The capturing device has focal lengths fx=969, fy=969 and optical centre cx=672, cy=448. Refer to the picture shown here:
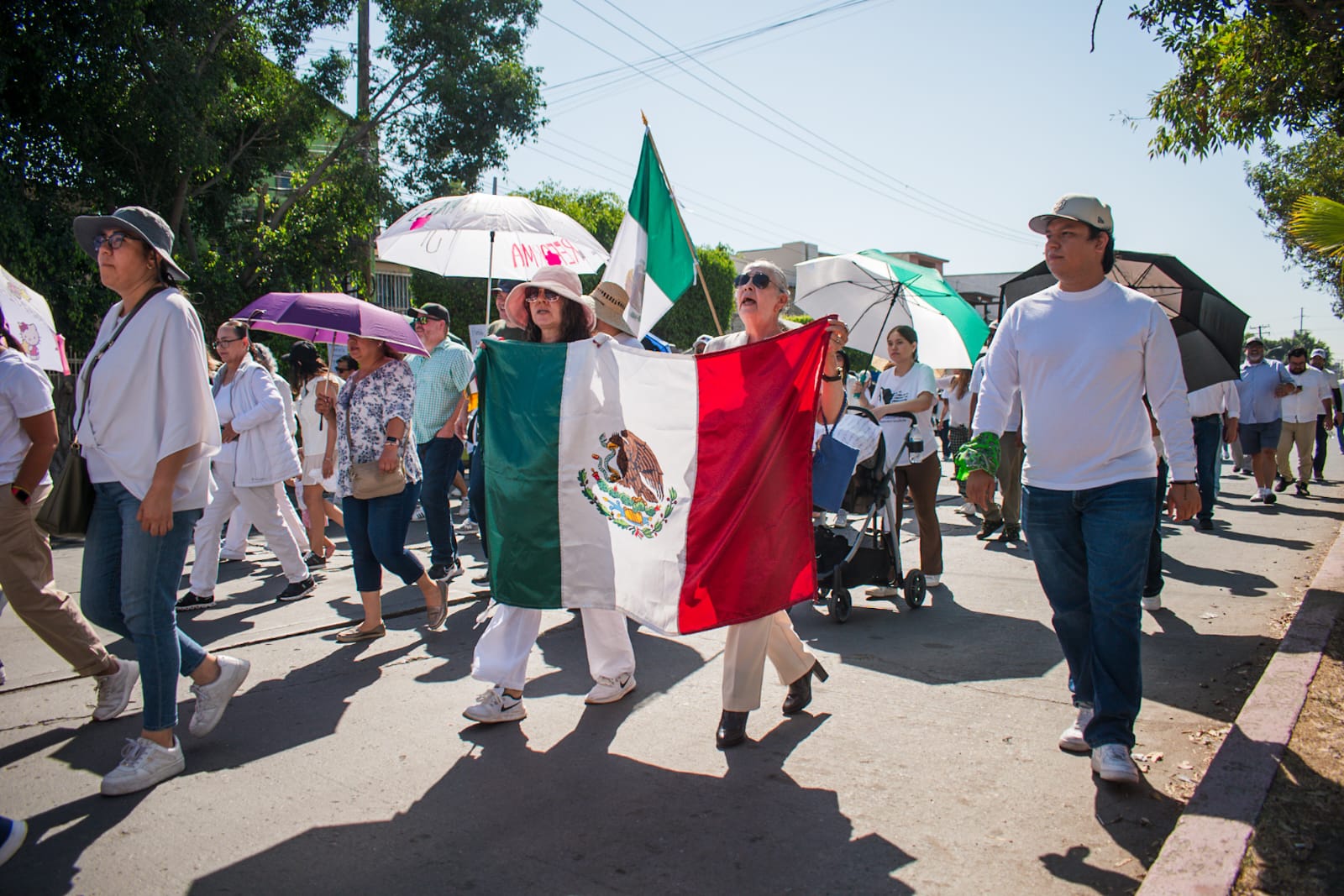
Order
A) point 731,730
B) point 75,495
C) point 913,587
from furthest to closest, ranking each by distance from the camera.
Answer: point 913,587, point 731,730, point 75,495

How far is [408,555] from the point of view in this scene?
5.80 metres

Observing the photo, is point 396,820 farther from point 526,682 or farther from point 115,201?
point 115,201

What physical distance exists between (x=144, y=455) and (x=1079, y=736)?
387cm

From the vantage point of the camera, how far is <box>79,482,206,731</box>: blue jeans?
3.66m

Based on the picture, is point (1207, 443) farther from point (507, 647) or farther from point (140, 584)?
point (140, 584)

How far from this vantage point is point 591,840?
3.29 m

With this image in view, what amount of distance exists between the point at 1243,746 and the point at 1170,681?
1.29 metres

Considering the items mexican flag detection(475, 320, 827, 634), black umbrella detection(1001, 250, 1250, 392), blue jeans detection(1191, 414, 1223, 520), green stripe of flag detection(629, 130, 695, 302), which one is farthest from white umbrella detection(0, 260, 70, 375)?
blue jeans detection(1191, 414, 1223, 520)

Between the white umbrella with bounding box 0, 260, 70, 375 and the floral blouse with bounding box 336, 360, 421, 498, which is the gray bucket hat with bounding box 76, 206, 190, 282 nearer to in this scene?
the white umbrella with bounding box 0, 260, 70, 375

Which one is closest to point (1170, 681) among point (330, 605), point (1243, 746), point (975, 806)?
point (1243, 746)

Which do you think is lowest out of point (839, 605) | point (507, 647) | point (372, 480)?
point (839, 605)

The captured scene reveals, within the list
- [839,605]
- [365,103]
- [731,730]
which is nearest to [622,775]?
[731,730]

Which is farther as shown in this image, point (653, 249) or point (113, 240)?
point (653, 249)

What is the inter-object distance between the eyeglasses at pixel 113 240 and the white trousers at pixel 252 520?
3.42m
